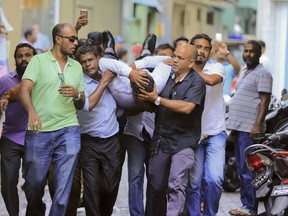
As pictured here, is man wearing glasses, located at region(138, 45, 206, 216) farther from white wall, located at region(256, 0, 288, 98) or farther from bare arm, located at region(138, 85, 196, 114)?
white wall, located at region(256, 0, 288, 98)

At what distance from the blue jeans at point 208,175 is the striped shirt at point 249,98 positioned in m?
1.49

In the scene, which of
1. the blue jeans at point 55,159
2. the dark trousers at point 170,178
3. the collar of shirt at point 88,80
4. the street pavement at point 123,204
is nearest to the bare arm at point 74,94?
the blue jeans at point 55,159

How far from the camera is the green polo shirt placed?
9656mm

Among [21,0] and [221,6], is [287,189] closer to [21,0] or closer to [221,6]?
[21,0]

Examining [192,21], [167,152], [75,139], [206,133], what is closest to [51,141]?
[75,139]

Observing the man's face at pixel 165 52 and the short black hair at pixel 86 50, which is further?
the man's face at pixel 165 52

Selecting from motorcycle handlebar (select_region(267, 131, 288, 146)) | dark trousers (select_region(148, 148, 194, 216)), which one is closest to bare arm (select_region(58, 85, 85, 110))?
dark trousers (select_region(148, 148, 194, 216))

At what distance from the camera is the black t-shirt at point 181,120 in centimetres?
984

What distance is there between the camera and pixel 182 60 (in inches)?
390

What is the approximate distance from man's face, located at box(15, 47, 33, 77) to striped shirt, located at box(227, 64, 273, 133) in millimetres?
2846

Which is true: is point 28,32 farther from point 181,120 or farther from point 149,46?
point 181,120

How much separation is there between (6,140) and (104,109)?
49.4 inches

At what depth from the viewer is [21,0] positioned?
23297 millimetres

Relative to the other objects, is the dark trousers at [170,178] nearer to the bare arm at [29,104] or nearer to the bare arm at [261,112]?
the bare arm at [29,104]
